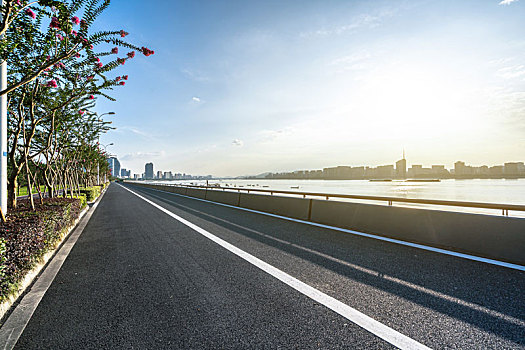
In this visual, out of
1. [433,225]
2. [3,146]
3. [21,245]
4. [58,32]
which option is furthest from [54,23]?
[433,225]

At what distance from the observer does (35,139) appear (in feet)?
40.3

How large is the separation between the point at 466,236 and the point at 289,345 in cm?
484

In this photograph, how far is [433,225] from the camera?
5.99 m

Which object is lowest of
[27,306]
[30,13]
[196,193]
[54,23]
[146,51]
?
[27,306]

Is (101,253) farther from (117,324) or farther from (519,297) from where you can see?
(519,297)

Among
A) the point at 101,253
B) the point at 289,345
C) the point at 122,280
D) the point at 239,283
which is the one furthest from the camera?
the point at 101,253

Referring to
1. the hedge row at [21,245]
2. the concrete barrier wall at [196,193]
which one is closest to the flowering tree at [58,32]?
the hedge row at [21,245]

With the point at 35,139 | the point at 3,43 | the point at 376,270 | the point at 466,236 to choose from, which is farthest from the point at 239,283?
the point at 35,139

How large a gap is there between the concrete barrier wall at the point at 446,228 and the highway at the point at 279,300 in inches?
26.5

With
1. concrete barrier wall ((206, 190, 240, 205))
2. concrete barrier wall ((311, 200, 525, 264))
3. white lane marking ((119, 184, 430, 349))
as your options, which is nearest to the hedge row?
white lane marking ((119, 184, 430, 349))

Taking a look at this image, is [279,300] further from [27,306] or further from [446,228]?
[446,228]

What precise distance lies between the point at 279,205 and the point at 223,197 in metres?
6.95

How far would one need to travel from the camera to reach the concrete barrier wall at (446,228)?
4801 mm

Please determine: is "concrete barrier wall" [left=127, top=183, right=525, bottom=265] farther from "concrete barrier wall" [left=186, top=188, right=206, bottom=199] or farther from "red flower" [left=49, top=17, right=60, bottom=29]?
"concrete barrier wall" [left=186, top=188, right=206, bottom=199]
